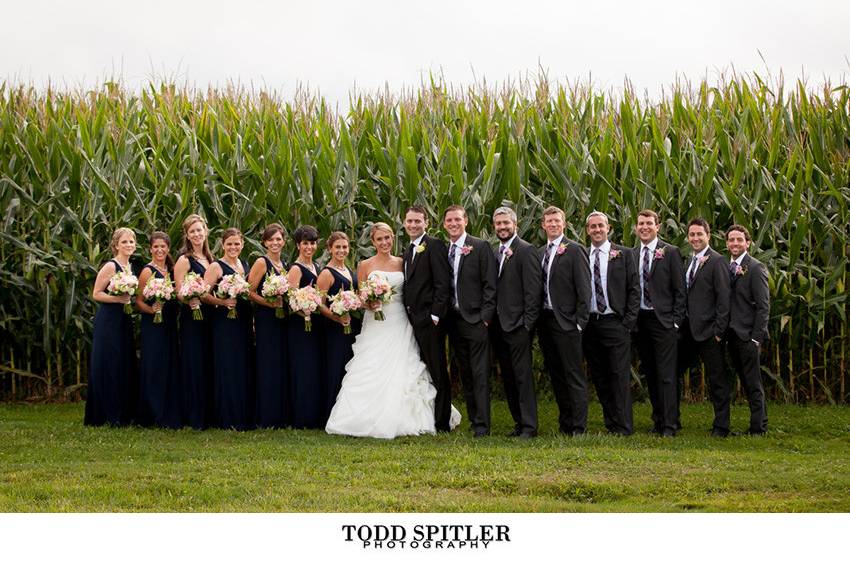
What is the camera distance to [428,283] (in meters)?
9.81

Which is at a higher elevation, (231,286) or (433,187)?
(433,187)

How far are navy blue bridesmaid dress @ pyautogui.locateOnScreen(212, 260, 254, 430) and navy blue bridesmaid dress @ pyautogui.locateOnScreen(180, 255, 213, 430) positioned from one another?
121 millimetres

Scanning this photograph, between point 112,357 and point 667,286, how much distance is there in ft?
16.4

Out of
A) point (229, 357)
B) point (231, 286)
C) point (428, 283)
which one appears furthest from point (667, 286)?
point (229, 357)

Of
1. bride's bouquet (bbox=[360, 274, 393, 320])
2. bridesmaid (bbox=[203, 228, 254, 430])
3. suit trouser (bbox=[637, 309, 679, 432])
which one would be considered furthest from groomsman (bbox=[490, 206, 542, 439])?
bridesmaid (bbox=[203, 228, 254, 430])

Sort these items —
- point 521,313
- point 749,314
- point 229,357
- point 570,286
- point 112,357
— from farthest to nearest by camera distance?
point 112,357 → point 229,357 → point 749,314 → point 521,313 → point 570,286

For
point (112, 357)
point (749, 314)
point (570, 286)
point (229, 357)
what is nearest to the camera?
point (570, 286)

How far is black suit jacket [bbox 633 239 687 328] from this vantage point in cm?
980

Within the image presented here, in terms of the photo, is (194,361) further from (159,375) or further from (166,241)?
(166,241)

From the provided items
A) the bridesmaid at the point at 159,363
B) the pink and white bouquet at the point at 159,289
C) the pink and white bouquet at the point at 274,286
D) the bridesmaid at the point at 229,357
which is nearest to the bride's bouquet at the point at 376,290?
the pink and white bouquet at the point at 274,286

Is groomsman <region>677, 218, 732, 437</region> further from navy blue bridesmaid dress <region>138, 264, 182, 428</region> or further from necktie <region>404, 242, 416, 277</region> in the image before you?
navy blue bridesmaid dress <region>138, 264, 182, 428</region>

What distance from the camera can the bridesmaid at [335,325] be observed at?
10.0m

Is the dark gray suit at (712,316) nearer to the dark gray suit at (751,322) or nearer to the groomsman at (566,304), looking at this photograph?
the dark gray suit at (751,322)

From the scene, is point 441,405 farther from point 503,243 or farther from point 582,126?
point 582,126
